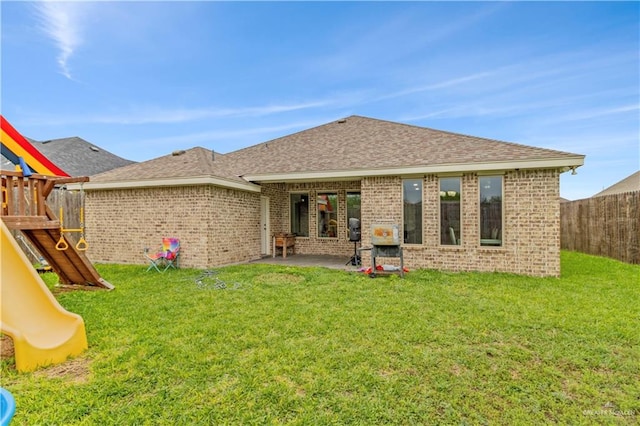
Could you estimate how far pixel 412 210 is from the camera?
8.67 meters

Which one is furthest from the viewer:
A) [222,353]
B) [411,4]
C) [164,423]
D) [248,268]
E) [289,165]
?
[289,165]

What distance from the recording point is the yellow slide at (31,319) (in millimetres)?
3155

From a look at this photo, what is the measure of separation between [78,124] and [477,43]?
71.2 feet

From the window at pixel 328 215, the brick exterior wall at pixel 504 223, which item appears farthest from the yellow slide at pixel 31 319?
the window at pixel 328 215

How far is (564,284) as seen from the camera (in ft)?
22.0

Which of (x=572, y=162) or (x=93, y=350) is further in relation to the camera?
(x=572, y=162)

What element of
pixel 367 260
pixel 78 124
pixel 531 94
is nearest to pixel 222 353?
pixel 367 260

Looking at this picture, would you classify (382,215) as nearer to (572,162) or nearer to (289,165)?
(289,165)

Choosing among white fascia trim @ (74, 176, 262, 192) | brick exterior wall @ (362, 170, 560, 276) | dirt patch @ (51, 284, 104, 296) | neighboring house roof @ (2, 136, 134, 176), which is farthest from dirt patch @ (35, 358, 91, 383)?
neighboring house roof @ (2, 136, 134, 176)

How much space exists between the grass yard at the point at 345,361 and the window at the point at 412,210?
270 cm

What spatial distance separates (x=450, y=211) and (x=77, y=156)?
2061cm

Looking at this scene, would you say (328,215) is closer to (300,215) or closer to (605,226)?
(300,215)

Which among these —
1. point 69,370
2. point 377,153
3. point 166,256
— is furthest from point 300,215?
point 69,370

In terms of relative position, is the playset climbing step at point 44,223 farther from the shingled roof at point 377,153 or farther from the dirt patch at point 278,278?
the shingled roof at point 377,153
